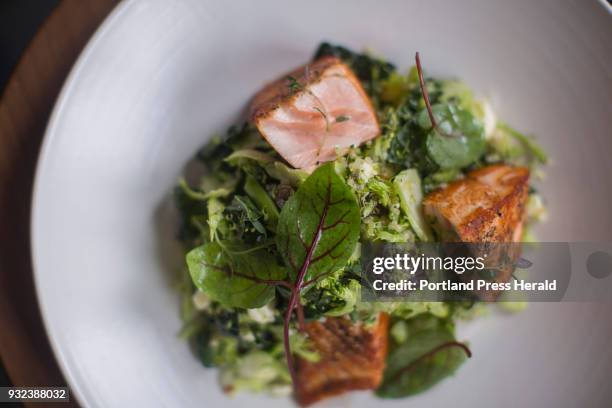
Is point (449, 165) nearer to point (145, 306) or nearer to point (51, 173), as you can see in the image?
point (145, 306)

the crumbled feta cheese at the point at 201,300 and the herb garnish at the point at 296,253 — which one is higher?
the herb garnish at the point at 296,253

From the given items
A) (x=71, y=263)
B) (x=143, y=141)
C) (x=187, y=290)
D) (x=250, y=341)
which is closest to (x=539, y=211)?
(x=250, y=341)

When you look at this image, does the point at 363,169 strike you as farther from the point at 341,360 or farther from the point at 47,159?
the point at 47,159

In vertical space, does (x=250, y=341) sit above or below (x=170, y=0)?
below

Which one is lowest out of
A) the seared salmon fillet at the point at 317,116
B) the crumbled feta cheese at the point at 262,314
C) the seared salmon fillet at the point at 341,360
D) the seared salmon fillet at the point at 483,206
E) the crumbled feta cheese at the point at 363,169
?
the seared salmon fillet at the point at 341,360

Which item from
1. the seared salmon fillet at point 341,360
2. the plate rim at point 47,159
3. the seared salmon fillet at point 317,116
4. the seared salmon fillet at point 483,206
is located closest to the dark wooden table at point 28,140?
the plate rim at point 47,159

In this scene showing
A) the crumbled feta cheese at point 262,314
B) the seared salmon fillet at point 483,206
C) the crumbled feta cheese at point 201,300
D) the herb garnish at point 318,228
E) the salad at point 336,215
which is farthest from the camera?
the crumbled feta cheese at point 201,300

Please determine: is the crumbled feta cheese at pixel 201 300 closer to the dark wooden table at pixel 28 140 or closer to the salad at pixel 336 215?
the salad at pixel 336 215
